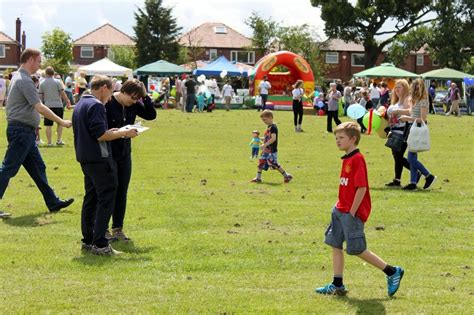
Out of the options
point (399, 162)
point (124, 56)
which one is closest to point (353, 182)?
point (399, 162)

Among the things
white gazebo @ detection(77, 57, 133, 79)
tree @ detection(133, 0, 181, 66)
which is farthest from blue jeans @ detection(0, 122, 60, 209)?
tree @ detection(133, 0, 181, 66)

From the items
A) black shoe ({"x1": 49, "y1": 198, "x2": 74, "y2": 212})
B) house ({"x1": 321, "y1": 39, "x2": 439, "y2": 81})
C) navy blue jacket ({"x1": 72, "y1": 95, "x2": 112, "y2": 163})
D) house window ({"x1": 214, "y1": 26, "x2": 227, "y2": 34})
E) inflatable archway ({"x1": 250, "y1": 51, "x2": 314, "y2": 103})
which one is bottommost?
black shoe ({"x1": 49, "y1": 198, "x2": 74, "y2": 212})

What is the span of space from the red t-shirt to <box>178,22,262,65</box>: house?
300 ft

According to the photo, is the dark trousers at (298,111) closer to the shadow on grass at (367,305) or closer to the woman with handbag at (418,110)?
the woman with handbag at (418,110)

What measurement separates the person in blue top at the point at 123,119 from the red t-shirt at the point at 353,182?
2.97 meters

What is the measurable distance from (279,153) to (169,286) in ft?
42.3

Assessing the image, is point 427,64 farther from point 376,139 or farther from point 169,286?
point 169,286

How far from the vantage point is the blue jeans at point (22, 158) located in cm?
1082

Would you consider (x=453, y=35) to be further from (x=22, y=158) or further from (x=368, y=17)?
(x=22, y=158)

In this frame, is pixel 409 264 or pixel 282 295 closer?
pixel 282 295

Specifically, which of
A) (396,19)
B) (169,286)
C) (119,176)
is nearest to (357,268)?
(169,286)

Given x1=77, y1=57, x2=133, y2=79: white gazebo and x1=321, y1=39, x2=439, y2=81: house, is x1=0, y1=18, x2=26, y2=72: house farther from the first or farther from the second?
x1=77, y1=57, x2=133, y2=79: white gazebo

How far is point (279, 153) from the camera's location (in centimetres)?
2003

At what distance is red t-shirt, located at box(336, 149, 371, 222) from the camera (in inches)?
270
